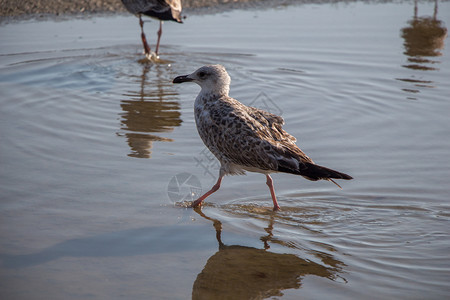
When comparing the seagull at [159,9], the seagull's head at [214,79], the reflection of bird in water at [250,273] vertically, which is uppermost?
the seagull at [159,9]

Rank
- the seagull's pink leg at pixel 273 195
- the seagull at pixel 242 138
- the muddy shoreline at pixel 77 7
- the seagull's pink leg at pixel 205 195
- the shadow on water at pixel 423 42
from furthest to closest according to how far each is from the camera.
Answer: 1. the muddy shoreline at pixel 77 7
2. the shadow on water at pixel 423 42
3. the seagull's pink leg at pixel 205 195
4. the seagull's pink leg at pixel 273 195
5. the seagull at pixel 242 138

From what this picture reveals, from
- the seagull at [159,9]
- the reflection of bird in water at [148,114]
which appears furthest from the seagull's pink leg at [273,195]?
the seagull at [159,9]

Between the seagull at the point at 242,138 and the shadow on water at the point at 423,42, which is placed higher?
the shadow on water at the point at 423,42

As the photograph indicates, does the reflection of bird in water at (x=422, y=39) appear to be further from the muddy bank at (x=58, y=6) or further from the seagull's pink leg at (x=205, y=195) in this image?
the seagull's pink leg at (x=205, y=195)

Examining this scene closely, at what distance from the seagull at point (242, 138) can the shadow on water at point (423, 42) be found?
4008 millimetres

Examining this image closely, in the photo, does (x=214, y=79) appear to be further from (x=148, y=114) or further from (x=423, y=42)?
(x=423, y=42)

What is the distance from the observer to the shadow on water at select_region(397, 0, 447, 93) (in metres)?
9.70

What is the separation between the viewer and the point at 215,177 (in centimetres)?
624

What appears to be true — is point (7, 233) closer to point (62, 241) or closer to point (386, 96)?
point (62, 241)

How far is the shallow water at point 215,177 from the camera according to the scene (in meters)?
4.33

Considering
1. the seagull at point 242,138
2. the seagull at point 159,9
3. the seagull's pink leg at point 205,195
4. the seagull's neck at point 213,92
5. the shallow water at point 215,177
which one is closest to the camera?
the shallow water at point 215,177

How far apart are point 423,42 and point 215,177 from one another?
670 cm

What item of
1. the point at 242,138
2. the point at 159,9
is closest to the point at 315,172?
the point at 242,138

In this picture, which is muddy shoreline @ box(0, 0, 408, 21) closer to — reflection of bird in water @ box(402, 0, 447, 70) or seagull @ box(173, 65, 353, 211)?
reflection of bird in water @ box(402, 0, 447, 70)
